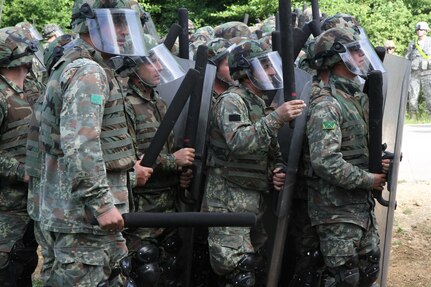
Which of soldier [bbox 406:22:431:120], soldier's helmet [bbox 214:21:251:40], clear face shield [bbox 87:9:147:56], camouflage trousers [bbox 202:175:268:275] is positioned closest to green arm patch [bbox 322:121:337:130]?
camouflage trousers [bbox 202:175:268:275]

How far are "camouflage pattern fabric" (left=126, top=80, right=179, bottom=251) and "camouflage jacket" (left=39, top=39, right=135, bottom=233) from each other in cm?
111

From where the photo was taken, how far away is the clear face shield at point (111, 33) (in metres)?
4.39

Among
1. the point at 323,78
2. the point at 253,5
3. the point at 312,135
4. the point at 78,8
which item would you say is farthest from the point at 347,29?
the point at 253,5

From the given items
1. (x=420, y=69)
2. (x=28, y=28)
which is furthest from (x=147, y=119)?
(x=420, y=69)

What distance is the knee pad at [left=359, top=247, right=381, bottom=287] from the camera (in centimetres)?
563

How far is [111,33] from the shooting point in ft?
14.4

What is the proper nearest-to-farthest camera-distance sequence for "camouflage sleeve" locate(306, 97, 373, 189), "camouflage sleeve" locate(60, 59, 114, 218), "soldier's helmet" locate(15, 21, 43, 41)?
"camouflage sleeve" locate(60, 59, 114, 218) < "camouflage sleeve" locate(306, 97, 373, 189) < "soldier's helmet" locate(15, 21, 43, 41)

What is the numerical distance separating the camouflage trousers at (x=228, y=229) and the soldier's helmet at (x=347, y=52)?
106cm

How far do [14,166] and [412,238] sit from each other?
4615 millimetres

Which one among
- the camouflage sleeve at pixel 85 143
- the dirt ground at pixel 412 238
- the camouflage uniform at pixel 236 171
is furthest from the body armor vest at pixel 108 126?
the dirt ground at pixel 412 238

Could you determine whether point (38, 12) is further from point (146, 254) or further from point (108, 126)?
point (108, 126)

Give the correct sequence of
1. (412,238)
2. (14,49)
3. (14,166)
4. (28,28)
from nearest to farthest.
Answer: (14,166) < (14,49) < (28,28) < (412,238)

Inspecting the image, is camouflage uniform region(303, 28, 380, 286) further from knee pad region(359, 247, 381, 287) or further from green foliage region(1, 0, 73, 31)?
green foliage region(1, 0, 73, 31)

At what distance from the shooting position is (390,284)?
24.2 feet
